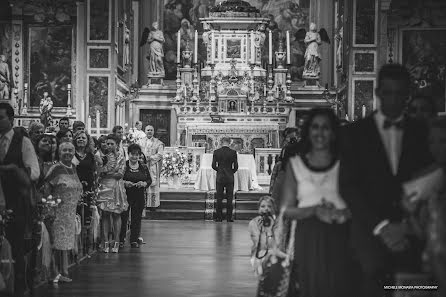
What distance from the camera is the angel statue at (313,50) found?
32781 mm

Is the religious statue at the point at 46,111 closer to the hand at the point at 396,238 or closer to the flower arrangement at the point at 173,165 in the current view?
the flower arrangement at the point at 173,165

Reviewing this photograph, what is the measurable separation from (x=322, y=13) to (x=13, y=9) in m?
A: 9.17

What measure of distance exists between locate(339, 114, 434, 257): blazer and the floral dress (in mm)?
9903

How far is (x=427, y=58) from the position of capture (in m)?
31.4

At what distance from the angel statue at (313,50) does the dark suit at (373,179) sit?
87.7 feet

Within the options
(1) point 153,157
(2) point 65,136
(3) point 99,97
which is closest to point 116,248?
(2) point 65,136

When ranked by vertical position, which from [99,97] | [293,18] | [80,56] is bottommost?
[99,97]

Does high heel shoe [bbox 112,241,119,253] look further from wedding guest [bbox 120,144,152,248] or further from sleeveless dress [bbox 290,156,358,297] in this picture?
sleeveless dress [bbox 290,156,358,297]

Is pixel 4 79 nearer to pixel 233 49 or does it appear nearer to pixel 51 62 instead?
pixel 51 62

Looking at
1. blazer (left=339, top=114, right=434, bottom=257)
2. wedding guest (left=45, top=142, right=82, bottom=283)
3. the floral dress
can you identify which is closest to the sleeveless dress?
blazer (left=339, top=114, right=434, bottom=257)

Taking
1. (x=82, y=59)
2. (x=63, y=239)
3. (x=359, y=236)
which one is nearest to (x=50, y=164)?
(x=63, y=239)

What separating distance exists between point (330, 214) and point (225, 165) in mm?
16510

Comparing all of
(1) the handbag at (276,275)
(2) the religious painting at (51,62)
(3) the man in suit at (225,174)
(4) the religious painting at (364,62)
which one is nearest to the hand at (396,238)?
(1) the handbag at (276,275)

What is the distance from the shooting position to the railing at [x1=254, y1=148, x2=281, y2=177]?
95.4 feet
